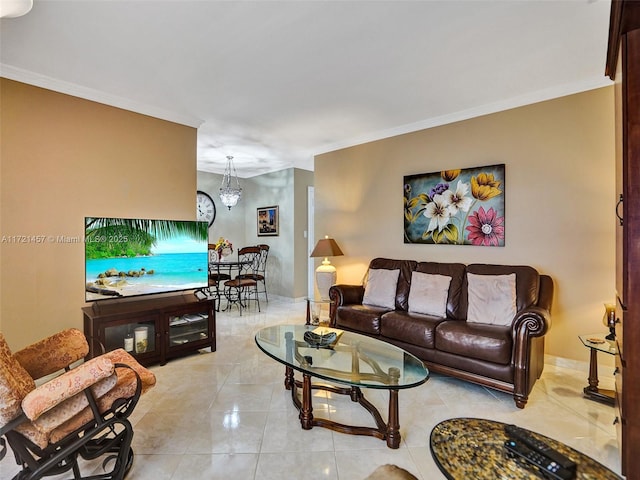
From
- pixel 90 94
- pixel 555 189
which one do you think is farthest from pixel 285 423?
pixel 90 94

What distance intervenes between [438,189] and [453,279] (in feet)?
3.55

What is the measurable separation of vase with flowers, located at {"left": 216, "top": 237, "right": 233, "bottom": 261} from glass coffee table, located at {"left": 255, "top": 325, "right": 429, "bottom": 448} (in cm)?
350

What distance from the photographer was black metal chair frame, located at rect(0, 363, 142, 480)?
1483 mm

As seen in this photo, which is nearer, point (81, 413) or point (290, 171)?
point (81, 413)

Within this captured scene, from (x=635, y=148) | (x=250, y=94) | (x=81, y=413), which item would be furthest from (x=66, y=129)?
(x=635, y=148)

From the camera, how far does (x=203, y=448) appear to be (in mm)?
1962

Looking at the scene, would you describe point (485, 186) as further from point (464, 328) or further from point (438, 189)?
point (464, 328)

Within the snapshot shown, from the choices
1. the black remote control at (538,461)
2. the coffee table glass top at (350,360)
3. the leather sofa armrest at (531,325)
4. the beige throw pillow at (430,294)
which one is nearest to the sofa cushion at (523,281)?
the beige throw pillow at (430,294)

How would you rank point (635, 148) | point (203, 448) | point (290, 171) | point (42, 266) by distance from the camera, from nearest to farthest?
point (635, 148), point (203, 448), point (42, 266), point (290, 171)

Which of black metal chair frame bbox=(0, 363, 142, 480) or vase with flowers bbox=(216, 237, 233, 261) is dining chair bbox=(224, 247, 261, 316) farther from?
black metal chair frame bbox=(0, 363, 142, 480)

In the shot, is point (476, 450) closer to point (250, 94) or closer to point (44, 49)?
point (250, 94)

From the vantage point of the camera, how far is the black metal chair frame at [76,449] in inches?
58.4

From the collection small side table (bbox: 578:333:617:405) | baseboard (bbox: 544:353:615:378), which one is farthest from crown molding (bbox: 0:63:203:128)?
baseboard (bbox: 544:353:615:378)

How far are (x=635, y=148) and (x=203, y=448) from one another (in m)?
2.74
